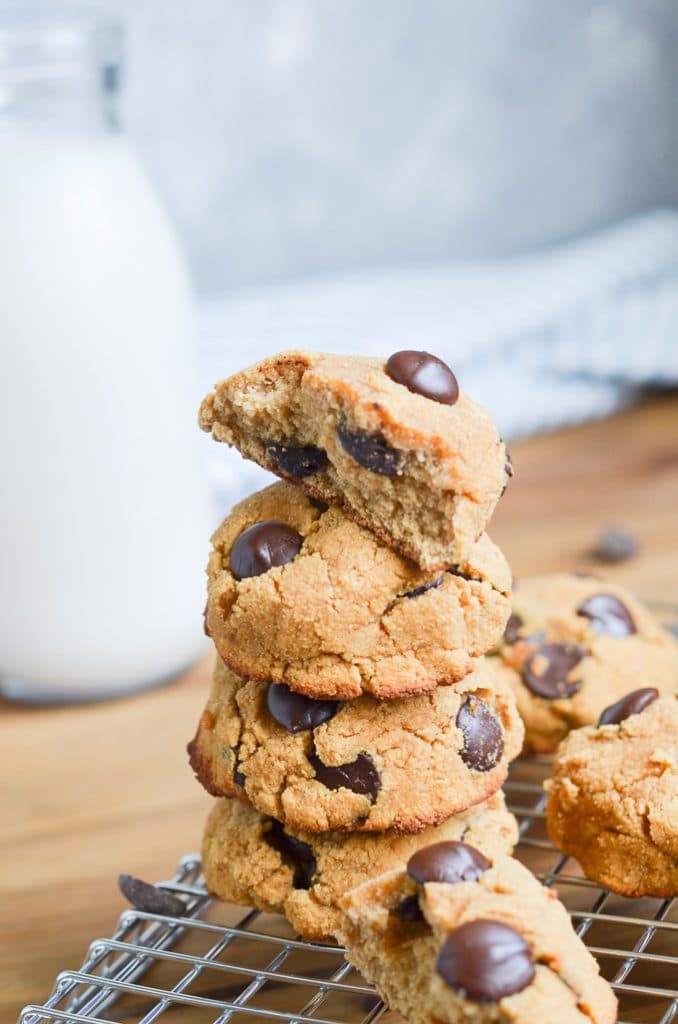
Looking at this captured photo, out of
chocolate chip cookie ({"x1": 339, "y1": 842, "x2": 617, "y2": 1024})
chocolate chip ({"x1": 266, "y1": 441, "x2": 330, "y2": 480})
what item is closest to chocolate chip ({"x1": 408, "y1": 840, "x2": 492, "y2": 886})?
chocolate chip cookie ({"x1": 339, "y1": 842, "x2": 617, "y2": 1024})

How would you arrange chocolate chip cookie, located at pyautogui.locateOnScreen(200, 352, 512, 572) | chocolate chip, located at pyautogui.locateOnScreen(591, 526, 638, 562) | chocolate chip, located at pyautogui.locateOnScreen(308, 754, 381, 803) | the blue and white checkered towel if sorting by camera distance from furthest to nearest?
the blue and white checkered towel < chocolate chip, located at pyautogui.locateOnScreen(591, 526, 638, 562) < chocolate chip, located at pyautogui.locateOnScreen(308, 754, 381, 803) < chocolate chip cookie, located at pyautogui.locateOnScreen(200, 352, 512, 572)

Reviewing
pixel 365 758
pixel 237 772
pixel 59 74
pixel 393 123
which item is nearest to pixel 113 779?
pixel 237 772

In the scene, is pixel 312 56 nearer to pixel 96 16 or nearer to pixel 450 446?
pixel 96 16

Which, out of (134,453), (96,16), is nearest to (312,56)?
(96,16)

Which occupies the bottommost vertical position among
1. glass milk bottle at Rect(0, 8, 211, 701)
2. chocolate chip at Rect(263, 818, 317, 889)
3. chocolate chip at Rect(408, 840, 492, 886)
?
chocolate chip at Rect(408, 840, 492, 886)

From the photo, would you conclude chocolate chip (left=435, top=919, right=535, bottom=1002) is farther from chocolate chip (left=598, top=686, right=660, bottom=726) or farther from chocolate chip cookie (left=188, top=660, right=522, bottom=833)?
chocolate chip (left=598, top=686, right=660, bottom=726)

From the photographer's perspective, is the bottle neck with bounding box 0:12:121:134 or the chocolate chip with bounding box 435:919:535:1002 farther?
the bottle neck with bounding box 0:12:121:134

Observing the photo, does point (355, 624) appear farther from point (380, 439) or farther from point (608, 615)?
point (608, 615)
